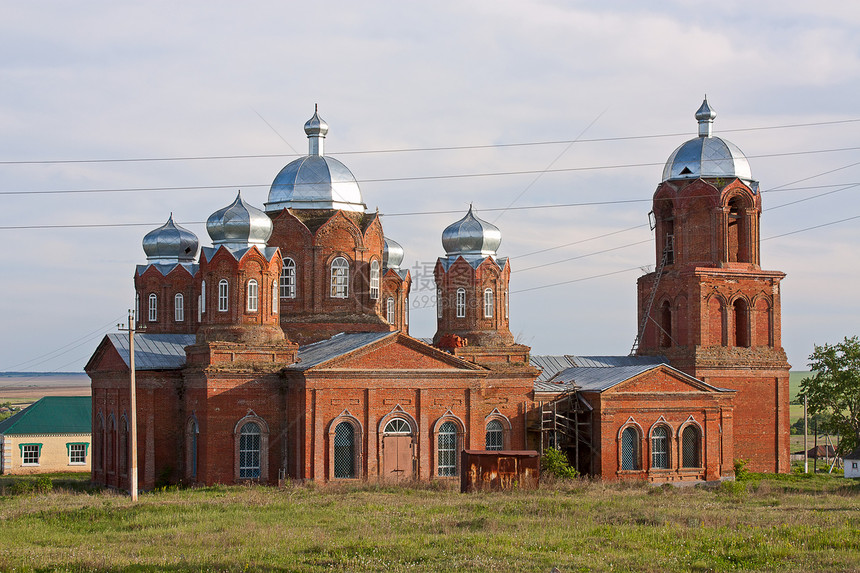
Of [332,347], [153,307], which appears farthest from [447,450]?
[153,307]

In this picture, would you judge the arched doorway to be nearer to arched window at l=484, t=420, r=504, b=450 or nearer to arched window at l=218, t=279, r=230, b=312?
arched window at l=484, t=420, r=504, b=450

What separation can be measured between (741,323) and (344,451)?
57.1 ft

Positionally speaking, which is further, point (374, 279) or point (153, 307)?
point (153, 307)

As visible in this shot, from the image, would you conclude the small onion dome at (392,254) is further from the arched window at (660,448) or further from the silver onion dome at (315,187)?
the arched window at (660,448)

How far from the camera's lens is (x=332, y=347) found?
35.4 meters

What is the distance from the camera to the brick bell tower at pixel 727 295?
135 ft

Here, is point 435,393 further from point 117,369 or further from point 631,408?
point 117,369

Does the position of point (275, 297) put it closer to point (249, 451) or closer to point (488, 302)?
point (249, 451)

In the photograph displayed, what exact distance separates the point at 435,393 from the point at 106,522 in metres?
12.5

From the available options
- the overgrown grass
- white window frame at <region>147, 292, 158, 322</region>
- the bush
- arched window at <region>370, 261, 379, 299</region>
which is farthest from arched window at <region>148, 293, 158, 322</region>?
the bush

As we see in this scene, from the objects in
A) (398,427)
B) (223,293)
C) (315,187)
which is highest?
(315,187)

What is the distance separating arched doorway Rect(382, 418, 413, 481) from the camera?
33688 millimetres

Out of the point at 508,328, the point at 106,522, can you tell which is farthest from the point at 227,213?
the point at 106,522

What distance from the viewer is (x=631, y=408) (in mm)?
36344
